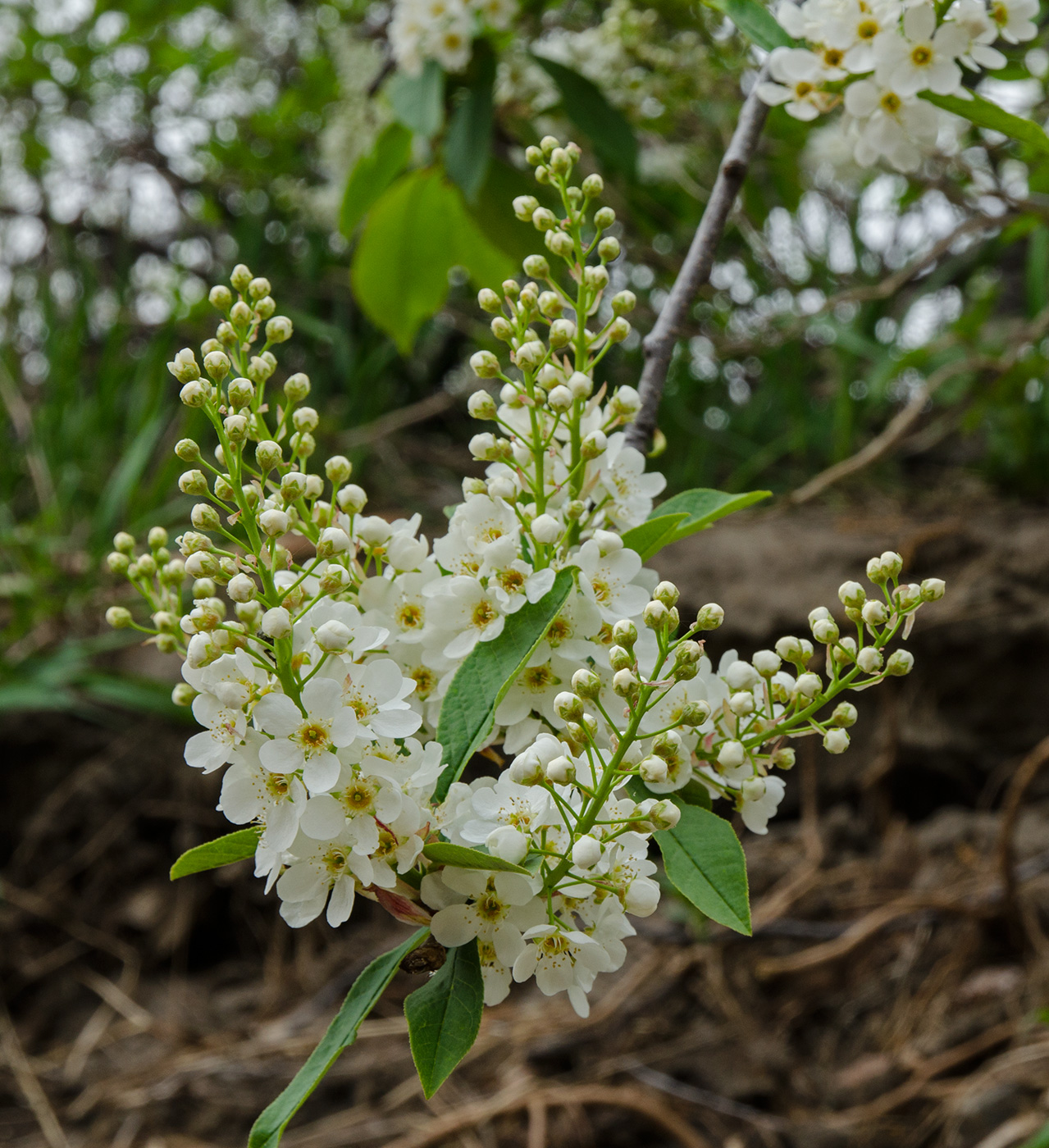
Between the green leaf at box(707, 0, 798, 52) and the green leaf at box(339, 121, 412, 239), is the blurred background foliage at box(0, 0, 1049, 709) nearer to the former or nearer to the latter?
the green leaf at box(339, 121, 412, 239)

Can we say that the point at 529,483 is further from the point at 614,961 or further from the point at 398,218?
the point at 398,218

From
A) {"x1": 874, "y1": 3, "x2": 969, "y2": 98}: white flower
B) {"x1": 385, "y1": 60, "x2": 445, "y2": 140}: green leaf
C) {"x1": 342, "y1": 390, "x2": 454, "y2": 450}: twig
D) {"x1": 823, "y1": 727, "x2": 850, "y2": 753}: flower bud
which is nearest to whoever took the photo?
{"x1": 823, "y1": 727, "x2": 850, "y2": 753}: flower bud

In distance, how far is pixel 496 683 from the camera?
669mm

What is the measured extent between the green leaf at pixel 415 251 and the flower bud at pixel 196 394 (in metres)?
1.24

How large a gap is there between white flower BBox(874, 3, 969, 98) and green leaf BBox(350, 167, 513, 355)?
1.00 m

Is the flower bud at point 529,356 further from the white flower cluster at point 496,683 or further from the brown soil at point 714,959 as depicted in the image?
the brown soil at point 714,959

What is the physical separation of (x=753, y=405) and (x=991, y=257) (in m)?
0.78

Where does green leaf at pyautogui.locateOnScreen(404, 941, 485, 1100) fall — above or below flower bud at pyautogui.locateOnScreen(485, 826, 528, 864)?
below

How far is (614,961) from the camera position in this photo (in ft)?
2.16

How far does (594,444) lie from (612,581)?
97 mm

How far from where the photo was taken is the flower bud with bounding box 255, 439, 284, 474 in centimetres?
66

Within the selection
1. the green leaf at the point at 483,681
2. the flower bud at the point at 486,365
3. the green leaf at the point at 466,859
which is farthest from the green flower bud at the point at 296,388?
the green leaf at the point at 466,859

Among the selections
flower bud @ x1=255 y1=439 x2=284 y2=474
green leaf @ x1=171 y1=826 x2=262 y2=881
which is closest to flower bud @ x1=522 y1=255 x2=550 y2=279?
flower bud @ x1=255 y1=439 x2=284 y2=474

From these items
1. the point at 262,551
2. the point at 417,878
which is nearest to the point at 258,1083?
the point at 417,878
